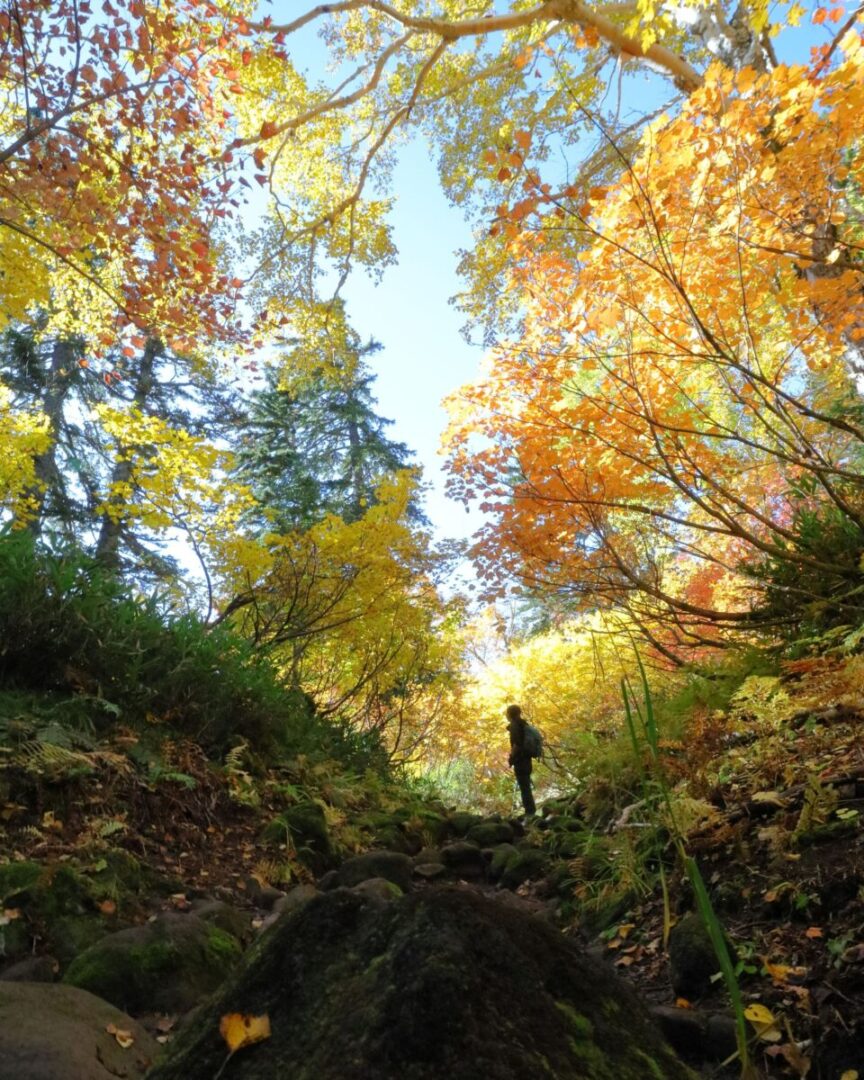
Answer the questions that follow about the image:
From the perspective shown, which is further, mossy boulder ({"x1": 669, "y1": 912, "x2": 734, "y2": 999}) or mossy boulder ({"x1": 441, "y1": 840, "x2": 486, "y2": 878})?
mossy boulder ({"x1": 441, "y1": 840, "x2": 486, "y2": 878})

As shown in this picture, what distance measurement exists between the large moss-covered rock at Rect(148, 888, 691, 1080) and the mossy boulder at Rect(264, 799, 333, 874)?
337 cm

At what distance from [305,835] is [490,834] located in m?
1.93

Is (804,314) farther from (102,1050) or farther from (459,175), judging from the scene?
(102,1050)

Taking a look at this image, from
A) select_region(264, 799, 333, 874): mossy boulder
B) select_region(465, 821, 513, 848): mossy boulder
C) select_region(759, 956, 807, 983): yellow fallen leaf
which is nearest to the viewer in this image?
select_region(759, 956, 807, 983): yellow fallen leaf

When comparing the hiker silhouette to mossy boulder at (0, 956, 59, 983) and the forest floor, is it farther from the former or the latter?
mossy boulder at (0, 956, 59, 983)

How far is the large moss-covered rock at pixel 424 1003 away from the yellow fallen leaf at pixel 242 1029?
0.01 metres

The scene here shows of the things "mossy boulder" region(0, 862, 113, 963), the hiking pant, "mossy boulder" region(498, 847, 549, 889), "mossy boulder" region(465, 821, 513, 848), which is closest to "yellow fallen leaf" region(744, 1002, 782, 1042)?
"mossy boulder" region(0, 862, 113, 963)

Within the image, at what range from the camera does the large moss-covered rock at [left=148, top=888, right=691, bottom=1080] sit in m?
0.85

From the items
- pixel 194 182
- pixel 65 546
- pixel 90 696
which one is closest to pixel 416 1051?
pixel 90 696

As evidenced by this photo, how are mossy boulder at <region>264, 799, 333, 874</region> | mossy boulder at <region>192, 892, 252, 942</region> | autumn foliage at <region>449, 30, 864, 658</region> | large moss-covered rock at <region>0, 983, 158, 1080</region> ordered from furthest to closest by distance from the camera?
mossy boulder at <region>264, 799, 333, 874</region> < autumn foliage at <region>449, 30, 864, 658</region> < mossy boulder at <region>192, 892, 252, 942</region> < large moss-covered rock at <region>0, 983, 158, 1080</region>

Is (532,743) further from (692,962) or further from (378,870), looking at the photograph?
(692,962)

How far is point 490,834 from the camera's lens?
5.70 metres

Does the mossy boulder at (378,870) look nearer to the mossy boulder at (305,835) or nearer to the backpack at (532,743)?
the mossy boulder at (305,835)

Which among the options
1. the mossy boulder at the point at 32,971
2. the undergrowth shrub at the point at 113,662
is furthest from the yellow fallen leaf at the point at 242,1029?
the undergrowth shrub at the point at 113,662
